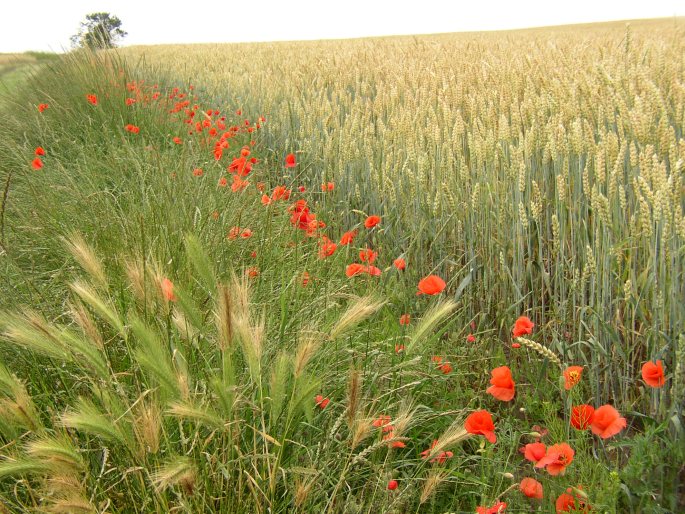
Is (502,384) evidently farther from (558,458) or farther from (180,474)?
(180,474)

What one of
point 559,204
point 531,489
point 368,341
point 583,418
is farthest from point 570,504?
point 559,204

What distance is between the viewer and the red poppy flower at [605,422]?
58.9 inches

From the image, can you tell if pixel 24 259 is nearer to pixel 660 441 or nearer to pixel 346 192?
pixel 346 192

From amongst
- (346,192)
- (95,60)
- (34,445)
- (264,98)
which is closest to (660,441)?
(34,445)

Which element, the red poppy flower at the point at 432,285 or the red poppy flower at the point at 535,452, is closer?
the red poppy flower at the point at 535,452

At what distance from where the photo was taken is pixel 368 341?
1568 millimetres

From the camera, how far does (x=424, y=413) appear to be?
1.71 m

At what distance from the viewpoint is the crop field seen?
48.4 inches

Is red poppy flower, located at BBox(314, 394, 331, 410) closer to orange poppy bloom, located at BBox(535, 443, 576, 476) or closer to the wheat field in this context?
orange poppy bloom, located at BBox(535, 443, 576, 476)

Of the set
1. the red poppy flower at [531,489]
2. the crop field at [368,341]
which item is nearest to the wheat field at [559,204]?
the crop field at [368,341]

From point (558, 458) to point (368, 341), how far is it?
48 centimetres

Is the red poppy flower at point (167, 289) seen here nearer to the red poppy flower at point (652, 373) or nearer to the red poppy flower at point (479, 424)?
the red poppy flower at point (479, 424)

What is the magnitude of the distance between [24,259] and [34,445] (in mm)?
1955

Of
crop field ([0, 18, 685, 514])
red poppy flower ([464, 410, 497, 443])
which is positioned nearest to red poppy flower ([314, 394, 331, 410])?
crop field ([0, 18, 685, 514])
